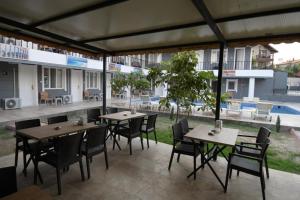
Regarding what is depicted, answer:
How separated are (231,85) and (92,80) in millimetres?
12148

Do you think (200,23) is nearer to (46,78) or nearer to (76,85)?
(46,78)

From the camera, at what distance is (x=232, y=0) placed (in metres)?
2.38

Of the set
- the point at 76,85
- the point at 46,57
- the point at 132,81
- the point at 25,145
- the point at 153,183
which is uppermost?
the point at 46,57

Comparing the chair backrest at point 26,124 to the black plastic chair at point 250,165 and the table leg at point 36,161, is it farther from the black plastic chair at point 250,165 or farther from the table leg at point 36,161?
the black plastic chair at point 250,165

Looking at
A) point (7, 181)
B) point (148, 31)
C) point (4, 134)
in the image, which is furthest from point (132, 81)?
point (7, 181)

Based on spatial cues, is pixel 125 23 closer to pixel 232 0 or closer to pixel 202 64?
pixel 232 0

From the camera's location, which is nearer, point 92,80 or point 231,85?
point 92,80

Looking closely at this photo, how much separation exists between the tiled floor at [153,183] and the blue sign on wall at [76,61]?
795 centimetres

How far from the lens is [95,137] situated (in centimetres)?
323

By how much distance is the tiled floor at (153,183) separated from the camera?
2.80 m

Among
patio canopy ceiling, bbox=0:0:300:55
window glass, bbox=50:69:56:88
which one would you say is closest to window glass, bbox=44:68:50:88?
window glass, bbox=50:69:56:88

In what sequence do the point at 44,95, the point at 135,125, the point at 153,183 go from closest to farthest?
the point at 153,183 < the point at 135,125 < the point at 44,95

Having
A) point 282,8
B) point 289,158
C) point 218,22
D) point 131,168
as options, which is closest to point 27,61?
point 131,168

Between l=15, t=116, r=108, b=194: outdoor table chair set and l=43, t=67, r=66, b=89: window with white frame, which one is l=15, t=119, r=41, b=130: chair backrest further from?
l=43, t=67, r=66, b=89: window with white frame
